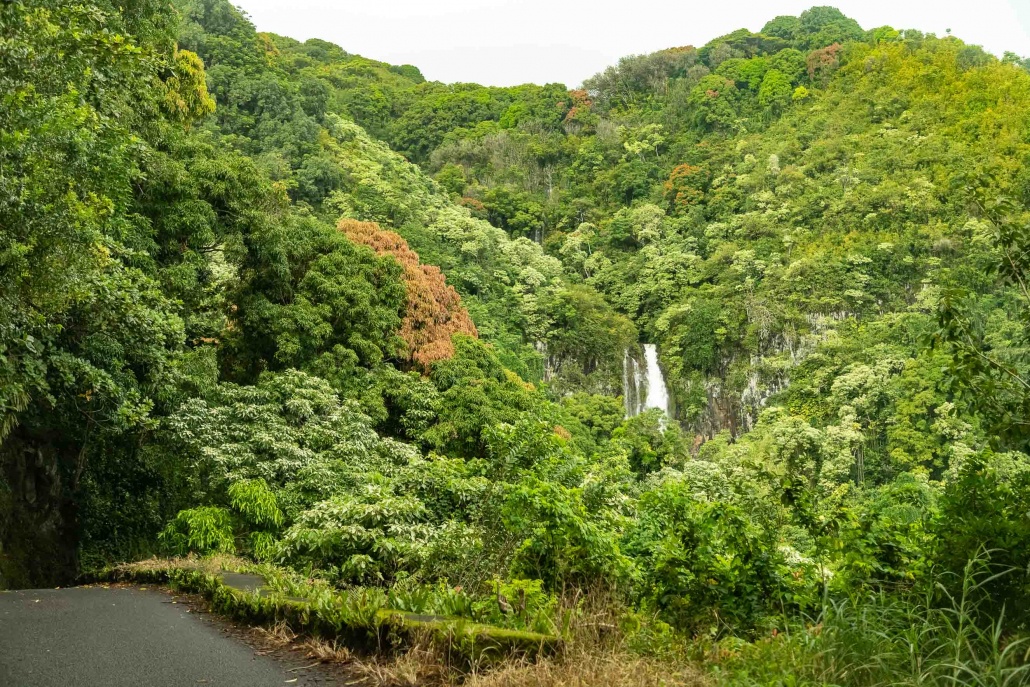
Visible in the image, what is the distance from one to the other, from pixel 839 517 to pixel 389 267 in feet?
57.6

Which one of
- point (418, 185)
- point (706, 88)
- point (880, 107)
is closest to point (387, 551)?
point (418, 185)

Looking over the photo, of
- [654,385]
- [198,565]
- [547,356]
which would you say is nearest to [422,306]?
[198,565]

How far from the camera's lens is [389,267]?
20953 millimetres

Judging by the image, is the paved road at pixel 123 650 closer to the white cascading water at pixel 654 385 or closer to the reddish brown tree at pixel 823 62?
the white cascading water at pixel 654 385

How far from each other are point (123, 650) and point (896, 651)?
15.5ft

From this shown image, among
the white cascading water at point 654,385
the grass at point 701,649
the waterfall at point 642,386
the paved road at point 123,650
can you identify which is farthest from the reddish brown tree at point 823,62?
the grass at point 701,649

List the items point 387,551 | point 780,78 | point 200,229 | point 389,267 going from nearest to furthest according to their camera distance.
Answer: point 387,551 < point 200,229 < point 389,267 < point 780,78

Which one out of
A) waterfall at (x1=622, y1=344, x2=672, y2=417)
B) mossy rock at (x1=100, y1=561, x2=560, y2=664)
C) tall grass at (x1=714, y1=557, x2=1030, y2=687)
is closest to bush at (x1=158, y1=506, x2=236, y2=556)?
mossy rock at (x1=100, y1=561, x2=560, y2=664)

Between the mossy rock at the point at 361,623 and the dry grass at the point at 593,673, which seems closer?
the dry grass at the point at 593,673

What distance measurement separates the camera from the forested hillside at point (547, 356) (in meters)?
4.13

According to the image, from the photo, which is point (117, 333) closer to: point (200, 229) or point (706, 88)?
point (200, 229)

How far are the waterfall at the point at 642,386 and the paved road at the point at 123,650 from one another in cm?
3064

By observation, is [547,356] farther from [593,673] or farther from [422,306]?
[593,673]

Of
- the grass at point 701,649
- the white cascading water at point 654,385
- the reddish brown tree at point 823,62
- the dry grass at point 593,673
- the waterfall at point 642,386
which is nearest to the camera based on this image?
the grass at point 701,649
